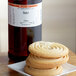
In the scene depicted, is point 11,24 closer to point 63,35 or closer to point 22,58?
point 22,58

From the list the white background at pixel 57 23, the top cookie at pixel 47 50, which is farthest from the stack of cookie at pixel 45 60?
the white background at pixel 57 23

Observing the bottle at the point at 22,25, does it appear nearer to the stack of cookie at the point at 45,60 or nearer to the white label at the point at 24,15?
the white label at the point at 24,15

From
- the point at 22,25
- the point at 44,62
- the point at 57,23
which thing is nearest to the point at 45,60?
the point at 44,62

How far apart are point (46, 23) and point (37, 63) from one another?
704 mm

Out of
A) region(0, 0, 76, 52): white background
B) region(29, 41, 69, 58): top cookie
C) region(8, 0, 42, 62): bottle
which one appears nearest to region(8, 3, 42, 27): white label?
region(8, 0, 42, 62): bottle

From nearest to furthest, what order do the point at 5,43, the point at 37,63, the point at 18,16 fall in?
1. the point at 37,63
2. the point at 18,16
3. the point at 5,43

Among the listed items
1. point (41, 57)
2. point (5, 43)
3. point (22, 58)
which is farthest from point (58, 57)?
point (5, 43)

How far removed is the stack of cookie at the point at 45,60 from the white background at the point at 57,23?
62cm

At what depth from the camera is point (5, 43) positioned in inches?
55.1

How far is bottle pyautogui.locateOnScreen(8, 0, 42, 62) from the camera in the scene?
2.87 ft

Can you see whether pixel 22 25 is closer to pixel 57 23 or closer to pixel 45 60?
pixel 45 60

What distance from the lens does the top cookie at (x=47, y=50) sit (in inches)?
29.0

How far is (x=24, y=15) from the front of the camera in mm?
877

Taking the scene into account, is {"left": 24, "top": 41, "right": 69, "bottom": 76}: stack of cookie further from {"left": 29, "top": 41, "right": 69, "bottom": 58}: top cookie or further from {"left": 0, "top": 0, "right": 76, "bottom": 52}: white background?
{"left": 0, "top": 0, "right": 76, "bottom": 52}: white background
